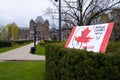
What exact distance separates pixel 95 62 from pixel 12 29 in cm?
10854

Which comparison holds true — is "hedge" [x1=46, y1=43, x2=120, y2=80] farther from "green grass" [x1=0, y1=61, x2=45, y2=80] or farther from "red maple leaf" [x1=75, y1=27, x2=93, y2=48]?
"green grass" [x1=0, y1=61, x2=45, y2=80]

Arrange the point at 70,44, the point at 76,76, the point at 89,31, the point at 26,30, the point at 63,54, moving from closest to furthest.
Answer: the point at 76,76, the point at 63,54, the point at 89,31, the point at 70,44, the point at 26,30

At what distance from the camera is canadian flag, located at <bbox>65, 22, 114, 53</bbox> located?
582 cm

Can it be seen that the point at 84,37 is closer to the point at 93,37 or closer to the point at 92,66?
the point at 93,37

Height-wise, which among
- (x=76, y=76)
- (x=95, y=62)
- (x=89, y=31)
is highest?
(x=89, y=31)

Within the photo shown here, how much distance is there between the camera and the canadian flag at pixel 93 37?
5820 mm

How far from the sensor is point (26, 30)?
162750 mm

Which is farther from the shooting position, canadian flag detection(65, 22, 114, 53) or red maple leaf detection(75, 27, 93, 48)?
red maple leaf detection(75, 27, 93, 48)

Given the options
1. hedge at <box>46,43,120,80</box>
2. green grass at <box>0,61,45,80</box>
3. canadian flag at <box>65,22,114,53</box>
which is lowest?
green grass at <box>0,61,45,80</box>

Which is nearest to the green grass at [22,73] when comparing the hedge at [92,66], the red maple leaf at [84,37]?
the red maple leaf at [84,37]

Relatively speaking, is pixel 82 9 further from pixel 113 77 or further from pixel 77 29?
pixel 113 77

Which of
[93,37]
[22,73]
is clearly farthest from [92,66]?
[22,73]

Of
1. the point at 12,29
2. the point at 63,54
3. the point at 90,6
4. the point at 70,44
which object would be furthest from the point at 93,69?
the point at 12,29

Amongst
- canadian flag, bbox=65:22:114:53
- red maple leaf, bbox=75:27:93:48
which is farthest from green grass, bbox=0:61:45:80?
red maple leaf, bbox=75:27:93:48
